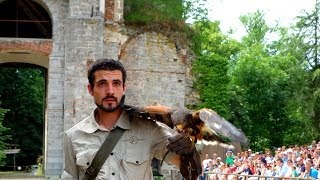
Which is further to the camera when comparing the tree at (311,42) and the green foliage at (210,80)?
the tree at (311,42)

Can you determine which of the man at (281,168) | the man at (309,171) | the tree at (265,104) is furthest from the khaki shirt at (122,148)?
the tree at (265,104)

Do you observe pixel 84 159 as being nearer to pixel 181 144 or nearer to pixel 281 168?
pixel 181 144

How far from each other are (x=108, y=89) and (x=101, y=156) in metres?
0.45

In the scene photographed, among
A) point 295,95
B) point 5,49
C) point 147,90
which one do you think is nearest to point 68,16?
point 5,49

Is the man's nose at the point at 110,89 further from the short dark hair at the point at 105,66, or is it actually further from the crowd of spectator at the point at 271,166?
the crowd of spectator at the point at 271,166

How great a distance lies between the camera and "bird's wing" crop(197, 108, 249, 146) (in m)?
3.89

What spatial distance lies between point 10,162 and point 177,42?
25.1m

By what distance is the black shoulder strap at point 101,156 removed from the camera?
4801 millimetres

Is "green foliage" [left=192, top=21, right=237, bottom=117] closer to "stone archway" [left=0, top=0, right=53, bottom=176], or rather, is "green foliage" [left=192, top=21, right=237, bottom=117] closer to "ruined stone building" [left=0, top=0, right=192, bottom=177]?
"ruined stone building" [left=0, top=0, right=192, bottom=177]

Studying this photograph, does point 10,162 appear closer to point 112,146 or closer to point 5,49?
point 5,49

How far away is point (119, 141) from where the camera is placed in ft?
16.0

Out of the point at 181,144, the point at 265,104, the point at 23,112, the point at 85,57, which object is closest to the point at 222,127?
the point at 181,144

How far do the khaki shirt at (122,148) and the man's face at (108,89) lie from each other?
15 cm

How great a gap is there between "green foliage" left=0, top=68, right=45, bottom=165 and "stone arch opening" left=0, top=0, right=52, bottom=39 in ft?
53.8
